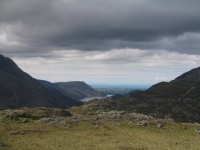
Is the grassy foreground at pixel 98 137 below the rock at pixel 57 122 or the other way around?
below

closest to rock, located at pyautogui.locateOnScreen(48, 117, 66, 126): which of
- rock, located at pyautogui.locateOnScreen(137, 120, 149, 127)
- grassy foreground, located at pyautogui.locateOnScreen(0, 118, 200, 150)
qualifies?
grassy foreground, located at pyautogui.locateOnScreen(0, 118, 200, 150)

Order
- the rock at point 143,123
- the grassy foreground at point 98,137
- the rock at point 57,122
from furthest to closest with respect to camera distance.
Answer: the rock at point 143,123, the rock at point 57,122, the grassy foreground at point 98,137

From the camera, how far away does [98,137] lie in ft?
163

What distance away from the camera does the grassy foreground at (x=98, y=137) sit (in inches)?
1684

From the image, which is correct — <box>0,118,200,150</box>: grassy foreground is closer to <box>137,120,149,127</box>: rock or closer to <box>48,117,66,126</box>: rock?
<box>137,120,149,127</box>: rock

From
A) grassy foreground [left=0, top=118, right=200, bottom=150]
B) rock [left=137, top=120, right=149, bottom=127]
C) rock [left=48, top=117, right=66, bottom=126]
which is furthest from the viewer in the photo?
rock [left=137, top=120, right=149, bottom=127]

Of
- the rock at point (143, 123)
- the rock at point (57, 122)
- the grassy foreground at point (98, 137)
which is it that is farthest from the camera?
the rock at point (143, 123)

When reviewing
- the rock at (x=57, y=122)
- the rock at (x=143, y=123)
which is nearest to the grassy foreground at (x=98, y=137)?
the rock at (x=143, y=123)

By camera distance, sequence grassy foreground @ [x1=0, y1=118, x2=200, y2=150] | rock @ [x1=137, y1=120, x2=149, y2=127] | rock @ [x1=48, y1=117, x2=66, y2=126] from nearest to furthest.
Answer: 1. grassy foreground @ [x1=0, y1=118, x2=200, y2=150]
2. rock @ [x1=48, y1=117, x2=66, y2=126]
3. rock @ [x1=137, y1=120, x2=149, y2=127]

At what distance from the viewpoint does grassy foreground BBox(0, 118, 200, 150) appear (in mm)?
42781

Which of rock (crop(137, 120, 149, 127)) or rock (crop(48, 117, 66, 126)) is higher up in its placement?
rock (crop(48, 117, 66, 126))

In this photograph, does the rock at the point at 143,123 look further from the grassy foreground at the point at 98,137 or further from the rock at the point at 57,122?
the rock at the point at 57,122

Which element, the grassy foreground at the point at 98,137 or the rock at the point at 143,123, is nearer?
the grassy foreground at the point at 98,137

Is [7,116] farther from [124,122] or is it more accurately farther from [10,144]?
[124,122]
